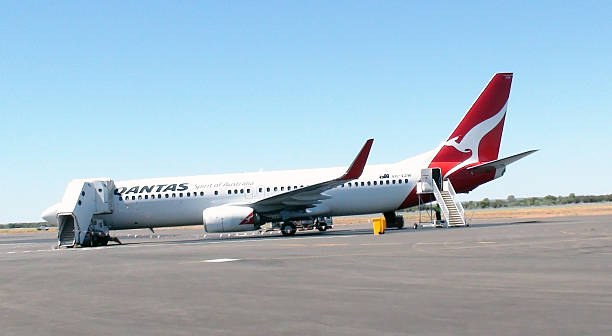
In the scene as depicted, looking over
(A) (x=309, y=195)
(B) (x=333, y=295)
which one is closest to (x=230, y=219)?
(A) (x=309, y=195)

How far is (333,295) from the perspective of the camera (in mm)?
9625

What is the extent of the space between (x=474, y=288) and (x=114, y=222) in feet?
94.3

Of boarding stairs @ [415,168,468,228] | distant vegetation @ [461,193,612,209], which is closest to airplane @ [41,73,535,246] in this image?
boarding stairs @ [415,168,468,228]

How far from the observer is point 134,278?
1379 centimetres

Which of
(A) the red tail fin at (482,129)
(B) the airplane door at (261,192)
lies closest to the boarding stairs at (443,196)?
(A) the red tail fin at (482,129)

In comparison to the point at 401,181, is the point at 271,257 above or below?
below

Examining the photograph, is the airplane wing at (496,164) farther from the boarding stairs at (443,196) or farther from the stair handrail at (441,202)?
the stair handrail at (441,202)

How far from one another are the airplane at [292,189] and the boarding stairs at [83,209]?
54 millimetres

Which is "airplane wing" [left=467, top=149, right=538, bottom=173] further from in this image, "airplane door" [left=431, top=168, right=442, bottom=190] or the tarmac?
the tarmac

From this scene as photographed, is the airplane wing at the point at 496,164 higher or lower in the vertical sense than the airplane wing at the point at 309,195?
higher

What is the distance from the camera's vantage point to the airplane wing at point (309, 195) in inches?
1194

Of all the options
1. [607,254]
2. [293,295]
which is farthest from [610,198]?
[293,295]

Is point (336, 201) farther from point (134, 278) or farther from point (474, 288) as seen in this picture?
point (474, 288)

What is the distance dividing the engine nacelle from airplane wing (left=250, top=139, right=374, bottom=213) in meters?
0.95
